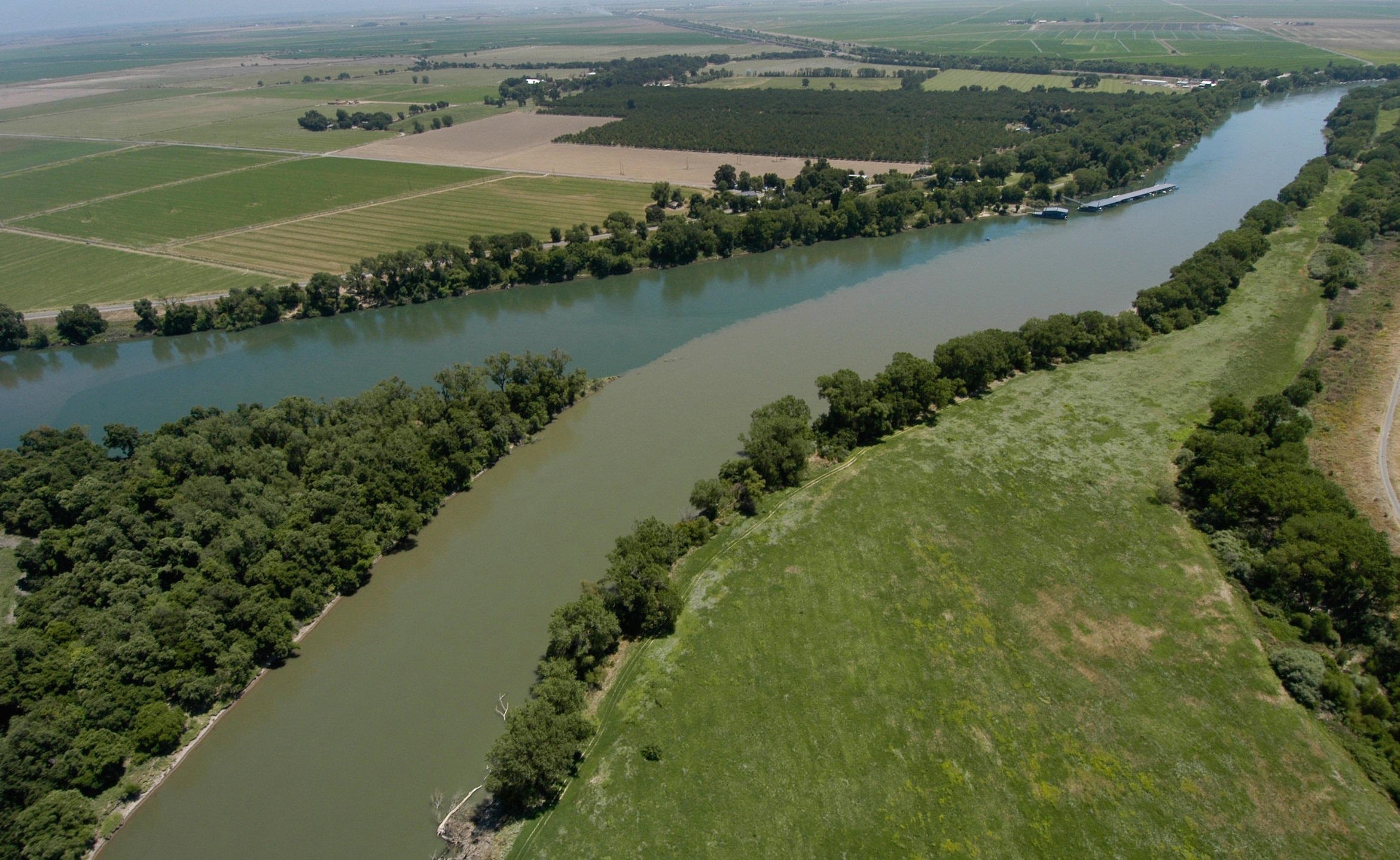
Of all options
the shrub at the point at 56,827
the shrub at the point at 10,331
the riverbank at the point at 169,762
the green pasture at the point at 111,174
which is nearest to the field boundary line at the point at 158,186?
the green pasture at the point at 111,174

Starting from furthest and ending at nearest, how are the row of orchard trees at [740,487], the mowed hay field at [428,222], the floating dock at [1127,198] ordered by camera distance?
the floating dock at [1127,198] < the mowed hay field at [428,222] < the row of orchard trees at [740,487]

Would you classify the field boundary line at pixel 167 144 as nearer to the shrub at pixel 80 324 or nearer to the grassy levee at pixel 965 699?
the shrub at pixel 80 324

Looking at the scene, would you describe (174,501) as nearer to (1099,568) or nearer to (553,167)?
(1099,568)

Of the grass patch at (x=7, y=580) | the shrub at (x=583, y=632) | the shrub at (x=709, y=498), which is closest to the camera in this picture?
the shrub at (x=583, y=632)

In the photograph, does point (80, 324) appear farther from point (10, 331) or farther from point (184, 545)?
point (184, 545)

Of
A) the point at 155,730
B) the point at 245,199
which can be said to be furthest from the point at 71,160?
the point at 155,730

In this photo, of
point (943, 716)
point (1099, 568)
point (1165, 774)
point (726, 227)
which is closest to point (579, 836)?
point (943, 716)
